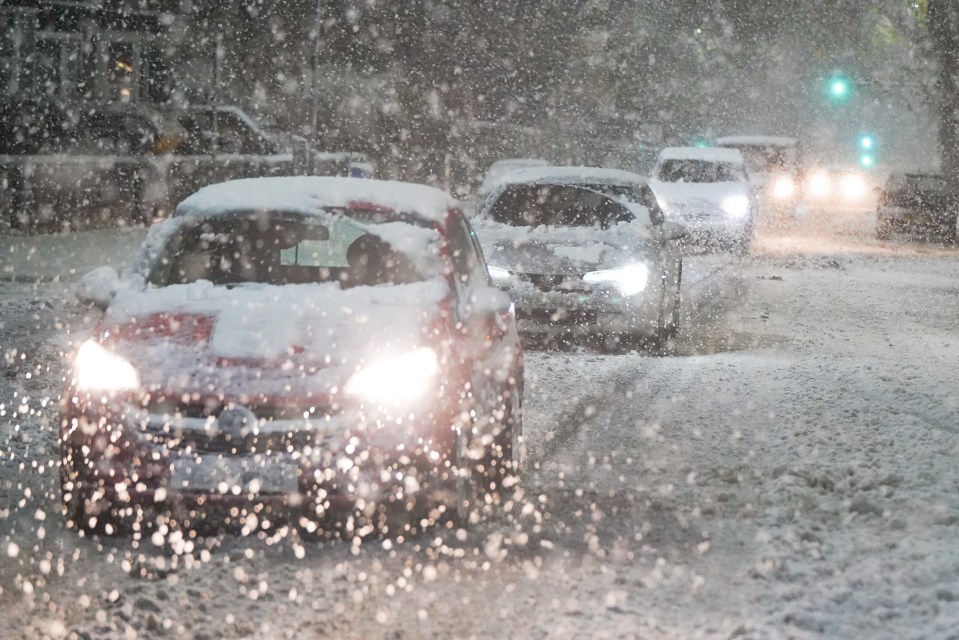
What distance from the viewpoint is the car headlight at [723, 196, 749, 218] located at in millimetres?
22609

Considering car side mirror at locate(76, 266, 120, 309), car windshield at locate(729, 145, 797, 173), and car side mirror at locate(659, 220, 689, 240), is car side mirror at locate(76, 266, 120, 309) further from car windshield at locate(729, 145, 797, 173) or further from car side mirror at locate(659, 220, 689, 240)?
car windshield at locate(729, 145, 797, 173)

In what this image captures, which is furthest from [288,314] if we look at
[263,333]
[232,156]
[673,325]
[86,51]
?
[86,51]

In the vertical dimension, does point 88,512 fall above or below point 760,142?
below

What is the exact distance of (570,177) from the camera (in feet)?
42.1

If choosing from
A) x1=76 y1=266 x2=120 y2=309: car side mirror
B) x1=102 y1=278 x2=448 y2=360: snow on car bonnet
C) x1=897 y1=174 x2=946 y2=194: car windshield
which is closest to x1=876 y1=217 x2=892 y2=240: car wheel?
x1=897 y1=174 x2=946 y2=194: car windshield

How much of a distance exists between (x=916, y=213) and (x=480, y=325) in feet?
87.2

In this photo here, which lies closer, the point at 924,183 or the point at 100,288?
the point at 100,288

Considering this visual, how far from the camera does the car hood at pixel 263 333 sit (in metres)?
5.14

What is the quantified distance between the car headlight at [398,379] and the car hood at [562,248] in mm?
5963

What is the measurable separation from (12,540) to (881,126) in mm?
94417

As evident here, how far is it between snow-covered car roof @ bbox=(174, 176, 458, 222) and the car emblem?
148 centimetres

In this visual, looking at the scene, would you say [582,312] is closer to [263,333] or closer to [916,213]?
[263,333]

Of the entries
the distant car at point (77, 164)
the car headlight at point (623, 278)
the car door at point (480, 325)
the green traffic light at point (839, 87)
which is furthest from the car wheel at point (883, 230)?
the car door at point (480, 325)

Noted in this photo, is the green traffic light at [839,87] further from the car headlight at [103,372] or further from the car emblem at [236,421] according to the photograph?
the car emblem at [236,421]
